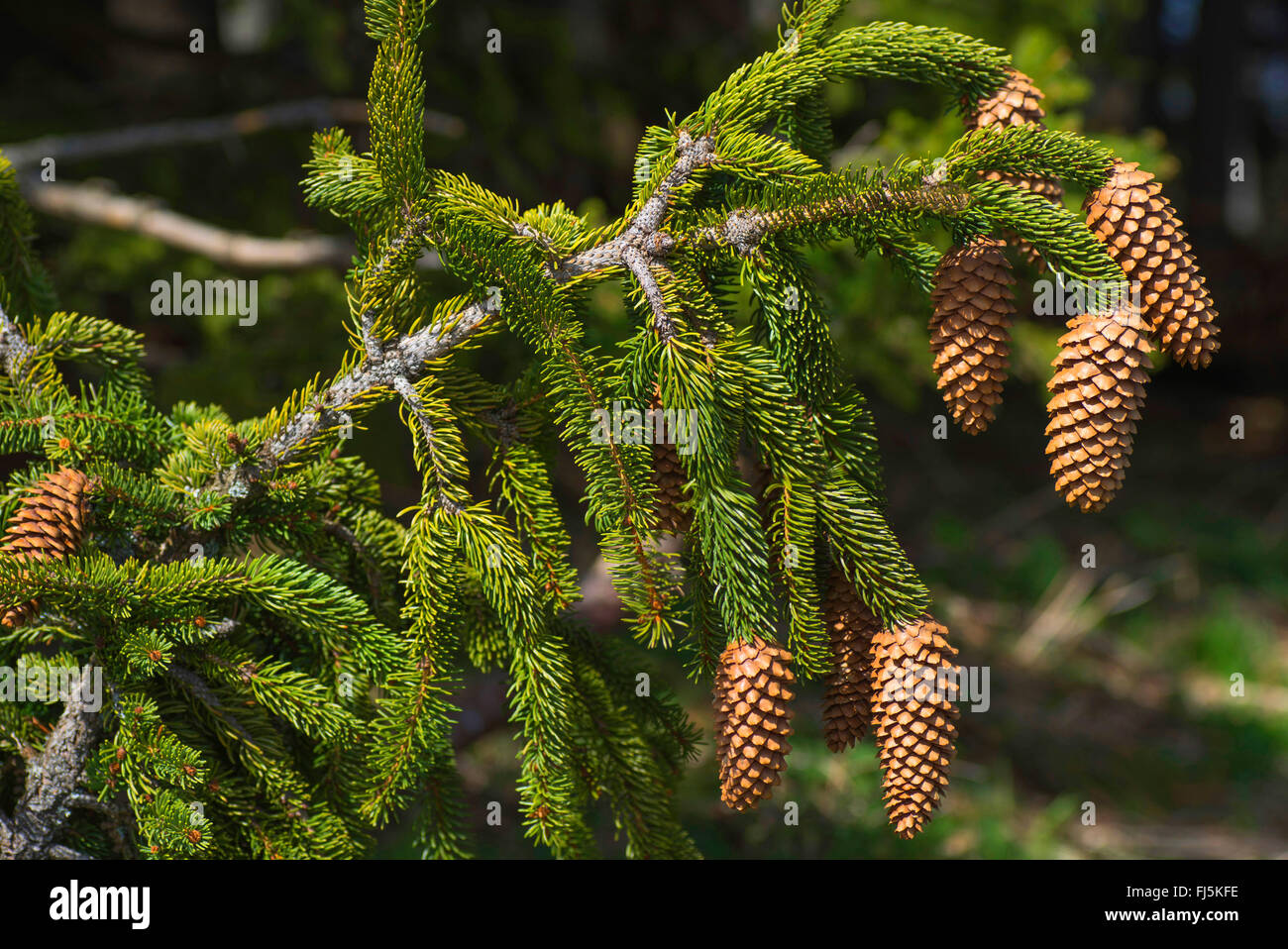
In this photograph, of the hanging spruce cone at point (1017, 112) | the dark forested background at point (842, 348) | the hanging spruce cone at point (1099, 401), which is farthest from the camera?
the dark forested background at point (842, 348)

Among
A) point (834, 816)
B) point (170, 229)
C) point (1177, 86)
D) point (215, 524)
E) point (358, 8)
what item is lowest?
point (834, 816)

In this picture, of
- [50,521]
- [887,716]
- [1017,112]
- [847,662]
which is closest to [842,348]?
[1017,112]

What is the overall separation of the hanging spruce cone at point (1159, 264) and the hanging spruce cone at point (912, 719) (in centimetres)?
40

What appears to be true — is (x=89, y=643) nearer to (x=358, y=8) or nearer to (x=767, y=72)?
(x=767, y=72)

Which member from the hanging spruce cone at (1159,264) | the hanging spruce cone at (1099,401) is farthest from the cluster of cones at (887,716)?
the hanging spruce cone at (1159,264)

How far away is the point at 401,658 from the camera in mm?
1227

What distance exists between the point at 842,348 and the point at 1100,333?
76.6 inches

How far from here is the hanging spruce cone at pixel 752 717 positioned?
110cm

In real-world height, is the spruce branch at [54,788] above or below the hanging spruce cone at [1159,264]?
below

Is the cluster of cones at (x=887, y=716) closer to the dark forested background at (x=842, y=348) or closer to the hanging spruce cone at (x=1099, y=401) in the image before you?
the hanging spruce cone at (x=1099, y=401)

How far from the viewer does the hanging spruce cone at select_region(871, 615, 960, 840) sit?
3.71 ft
